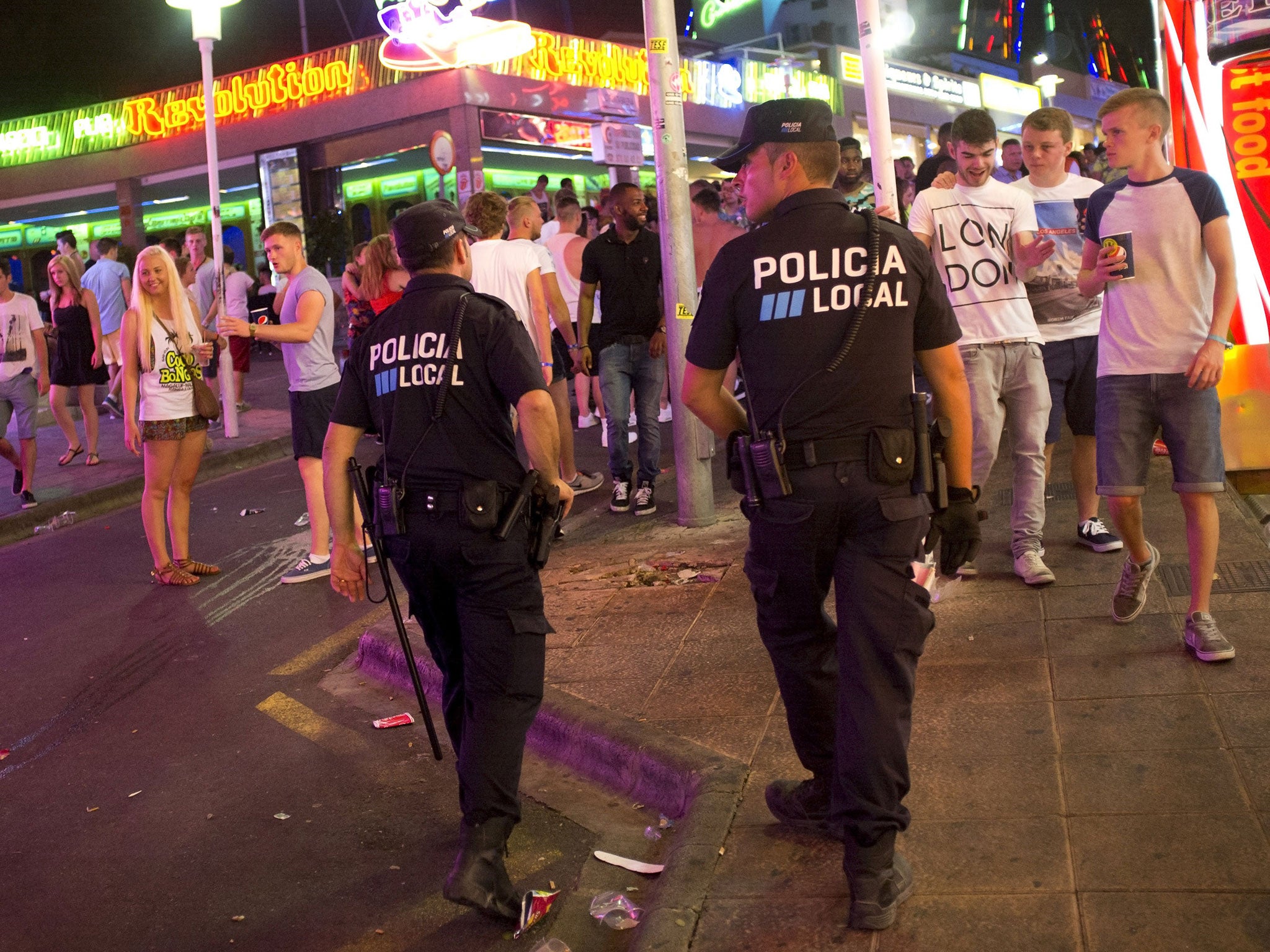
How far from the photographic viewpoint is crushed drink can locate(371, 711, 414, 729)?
5457mm

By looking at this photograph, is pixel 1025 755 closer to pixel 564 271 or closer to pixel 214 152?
pixel 564 271

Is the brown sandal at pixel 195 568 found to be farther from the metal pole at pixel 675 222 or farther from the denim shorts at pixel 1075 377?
the denim shorts at pixel 1075 377

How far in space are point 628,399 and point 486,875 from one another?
18.2 ft

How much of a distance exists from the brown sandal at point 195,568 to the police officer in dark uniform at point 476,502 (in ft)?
16.5

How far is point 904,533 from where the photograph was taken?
3.23 m

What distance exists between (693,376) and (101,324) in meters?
12.2

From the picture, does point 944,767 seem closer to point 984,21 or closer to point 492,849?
point 492,849

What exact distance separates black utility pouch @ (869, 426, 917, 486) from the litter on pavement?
1.46m

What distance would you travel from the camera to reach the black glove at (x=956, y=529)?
11.1 ft

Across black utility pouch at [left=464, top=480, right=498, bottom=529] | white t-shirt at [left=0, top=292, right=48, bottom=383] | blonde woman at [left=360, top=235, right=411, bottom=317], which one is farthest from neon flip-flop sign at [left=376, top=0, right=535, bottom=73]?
black utility pouch at [left=464, top=480, right=498, bottom=529]

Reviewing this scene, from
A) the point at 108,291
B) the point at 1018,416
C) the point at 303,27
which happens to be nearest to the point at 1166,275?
the point at 1018,416

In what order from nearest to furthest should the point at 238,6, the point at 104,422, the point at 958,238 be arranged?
the point at 958,238 < the point at 104,422 < the point at 238,6

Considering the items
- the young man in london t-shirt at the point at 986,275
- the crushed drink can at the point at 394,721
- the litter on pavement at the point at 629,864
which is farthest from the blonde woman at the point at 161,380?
the litter on pavement at the point at 629,864

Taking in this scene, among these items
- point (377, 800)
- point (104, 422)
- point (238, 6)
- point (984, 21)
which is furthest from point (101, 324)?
point (984, 21)
